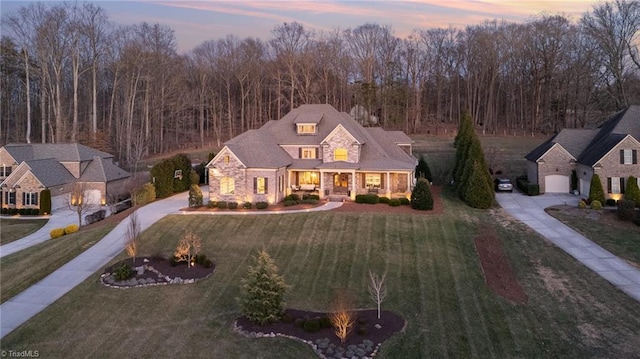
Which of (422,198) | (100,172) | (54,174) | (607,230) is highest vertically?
(100,172)

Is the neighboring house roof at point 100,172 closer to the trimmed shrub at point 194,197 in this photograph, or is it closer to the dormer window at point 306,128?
the trimmed shrub at point 194,197

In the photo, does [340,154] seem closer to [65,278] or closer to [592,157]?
[592,157]

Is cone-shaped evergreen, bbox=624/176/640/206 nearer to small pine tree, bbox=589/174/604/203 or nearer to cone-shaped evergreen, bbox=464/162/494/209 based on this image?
small pine tree, bbox=589/174/604/203

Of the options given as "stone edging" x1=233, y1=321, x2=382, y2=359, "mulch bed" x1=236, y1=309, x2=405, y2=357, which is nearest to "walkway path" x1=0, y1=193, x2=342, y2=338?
"stone edging" x1=233, y1=321, x2=382, y2=359

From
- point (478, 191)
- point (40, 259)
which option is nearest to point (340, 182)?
point (478, 191)

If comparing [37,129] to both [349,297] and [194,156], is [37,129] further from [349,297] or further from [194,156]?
[349,297]
